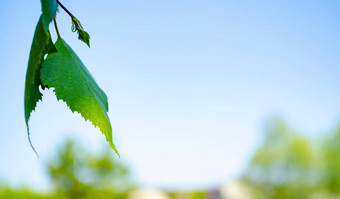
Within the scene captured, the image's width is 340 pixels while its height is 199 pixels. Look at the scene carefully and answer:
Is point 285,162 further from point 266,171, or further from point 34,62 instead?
point 34,62

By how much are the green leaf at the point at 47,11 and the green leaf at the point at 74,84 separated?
0.06 metres

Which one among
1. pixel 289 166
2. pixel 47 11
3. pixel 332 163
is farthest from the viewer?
pixel 289 166

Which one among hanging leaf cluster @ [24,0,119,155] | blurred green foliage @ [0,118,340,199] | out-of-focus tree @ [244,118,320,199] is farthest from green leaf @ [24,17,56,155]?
out-of-focus tree @ [244,118,320,199]

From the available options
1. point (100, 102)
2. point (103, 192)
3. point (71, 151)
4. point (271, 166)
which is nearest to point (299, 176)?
point (271, 166)

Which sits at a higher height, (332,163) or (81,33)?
(332,163)

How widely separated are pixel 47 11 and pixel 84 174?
701 inches

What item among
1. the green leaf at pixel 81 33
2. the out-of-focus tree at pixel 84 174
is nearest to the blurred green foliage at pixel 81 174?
the out-of-focus tree at pixel 84 174

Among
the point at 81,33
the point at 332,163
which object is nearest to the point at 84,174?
the point at 332,163

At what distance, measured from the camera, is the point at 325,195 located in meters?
18.4

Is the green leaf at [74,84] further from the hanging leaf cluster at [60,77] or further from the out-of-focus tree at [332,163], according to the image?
the out-of-focus tree at [332,163]

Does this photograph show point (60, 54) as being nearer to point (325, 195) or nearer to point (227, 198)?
point (325, 195)

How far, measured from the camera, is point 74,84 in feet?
1.79

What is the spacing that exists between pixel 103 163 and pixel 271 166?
7842mm

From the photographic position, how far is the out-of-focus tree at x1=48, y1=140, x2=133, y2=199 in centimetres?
1727
